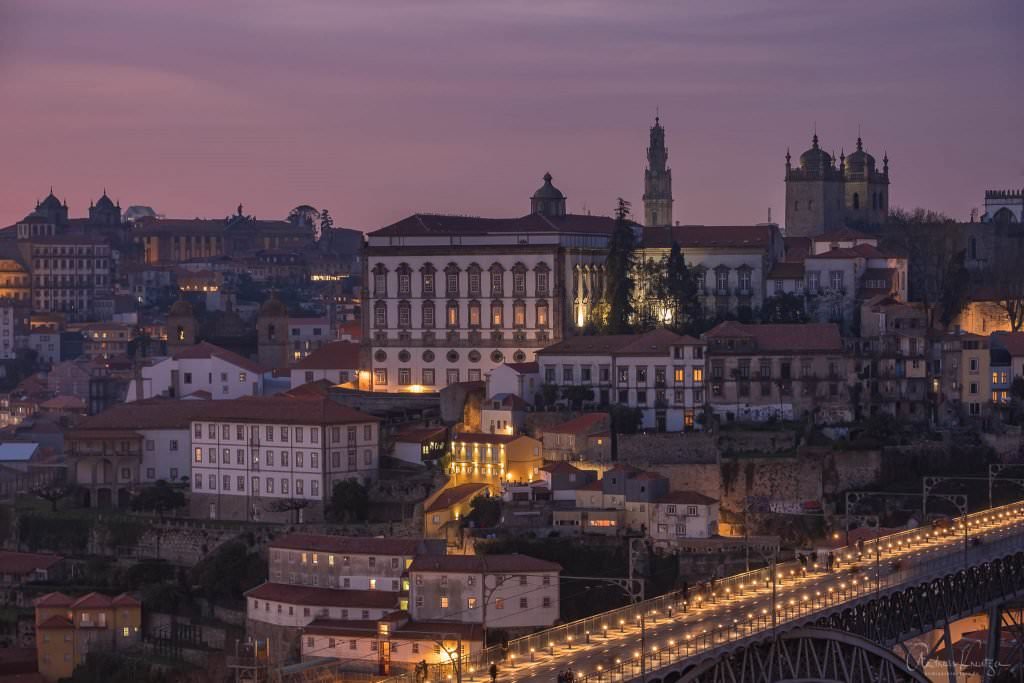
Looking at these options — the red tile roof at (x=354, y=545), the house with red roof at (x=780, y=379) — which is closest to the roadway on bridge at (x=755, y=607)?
the red tile roof at (x=354, y=545)

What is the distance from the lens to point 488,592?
71562 millimetres

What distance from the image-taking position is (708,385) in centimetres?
8588

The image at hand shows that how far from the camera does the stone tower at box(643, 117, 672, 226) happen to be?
446 feet

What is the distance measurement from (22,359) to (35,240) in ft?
93.2

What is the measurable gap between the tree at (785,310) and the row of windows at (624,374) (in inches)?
334

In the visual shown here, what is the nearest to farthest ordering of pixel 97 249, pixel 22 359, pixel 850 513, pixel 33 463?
1. pixel 850 513
2. pixel 33 463
3. pixel 22 359
4. pixel 97 249

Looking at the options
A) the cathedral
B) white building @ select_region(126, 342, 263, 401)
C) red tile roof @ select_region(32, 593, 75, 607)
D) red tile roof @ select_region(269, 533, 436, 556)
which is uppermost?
the cathedral

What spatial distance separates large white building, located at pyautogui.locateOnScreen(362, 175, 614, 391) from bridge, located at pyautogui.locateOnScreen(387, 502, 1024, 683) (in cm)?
2983

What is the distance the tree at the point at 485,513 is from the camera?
79438 millimetres

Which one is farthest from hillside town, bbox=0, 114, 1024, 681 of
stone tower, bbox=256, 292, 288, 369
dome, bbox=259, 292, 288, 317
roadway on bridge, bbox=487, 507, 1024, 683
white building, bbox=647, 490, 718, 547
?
dome, bbox=259, 292, 288, 317

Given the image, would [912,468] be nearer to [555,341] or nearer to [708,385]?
[708,385]

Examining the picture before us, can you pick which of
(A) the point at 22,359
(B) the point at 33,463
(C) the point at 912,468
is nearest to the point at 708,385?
(C) the point at 912,468

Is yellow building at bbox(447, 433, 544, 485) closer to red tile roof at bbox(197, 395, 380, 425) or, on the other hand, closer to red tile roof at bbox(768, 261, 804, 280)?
red tile roof at bbox(197, 395, 380, 425)

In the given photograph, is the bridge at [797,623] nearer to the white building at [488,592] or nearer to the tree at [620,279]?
the white building at [488,592]
